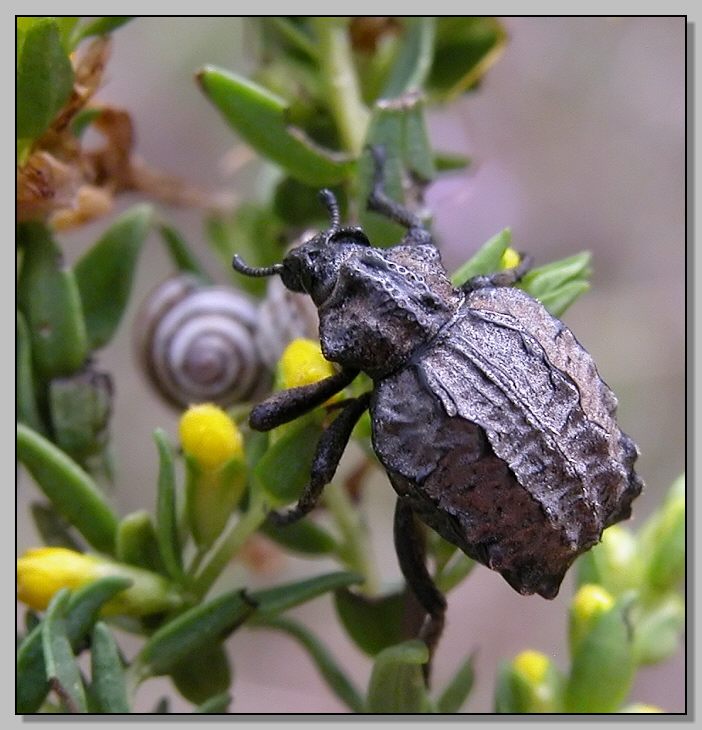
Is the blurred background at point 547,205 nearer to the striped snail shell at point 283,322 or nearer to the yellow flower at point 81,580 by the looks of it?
the striped snail shell at point 283,322

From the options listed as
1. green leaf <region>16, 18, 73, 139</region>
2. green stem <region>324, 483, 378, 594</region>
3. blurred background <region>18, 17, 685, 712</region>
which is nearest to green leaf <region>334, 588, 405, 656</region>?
green stem <region>324, 483, 378, 594</region>

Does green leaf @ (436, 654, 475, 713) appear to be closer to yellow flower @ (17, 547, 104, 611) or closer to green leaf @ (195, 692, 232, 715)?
green leaf @ (195, 692, 232, 715)

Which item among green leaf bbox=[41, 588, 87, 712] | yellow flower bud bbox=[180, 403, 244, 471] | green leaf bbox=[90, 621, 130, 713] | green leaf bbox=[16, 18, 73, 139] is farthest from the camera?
yellow flower bud bbox=[180, 403, 244, 471]

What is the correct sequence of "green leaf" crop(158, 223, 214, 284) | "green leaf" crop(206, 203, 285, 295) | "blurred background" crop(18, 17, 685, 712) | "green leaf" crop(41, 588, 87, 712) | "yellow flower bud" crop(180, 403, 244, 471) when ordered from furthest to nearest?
"blurred background" crop(18, 17, 685, 712) < "green leaf" crop(206, 203, 285, 295) < "green leaf" crop(158, 223, 214, 284) < "yellow flower bud" crop(180, 403, 244, 471) < "green leaf" crop(41, 588, 87, 712)

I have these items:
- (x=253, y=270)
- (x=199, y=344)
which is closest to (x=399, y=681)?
(x=199, y=344)

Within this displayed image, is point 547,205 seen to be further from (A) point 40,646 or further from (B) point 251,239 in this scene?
(A) point 40,646

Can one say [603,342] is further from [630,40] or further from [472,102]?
[630,40]

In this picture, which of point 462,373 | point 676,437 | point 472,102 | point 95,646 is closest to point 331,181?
point 462,373
